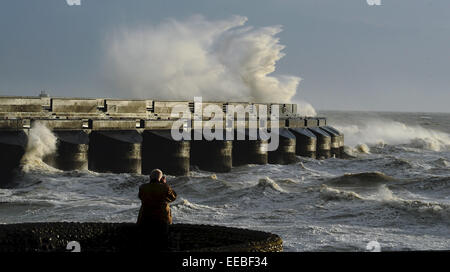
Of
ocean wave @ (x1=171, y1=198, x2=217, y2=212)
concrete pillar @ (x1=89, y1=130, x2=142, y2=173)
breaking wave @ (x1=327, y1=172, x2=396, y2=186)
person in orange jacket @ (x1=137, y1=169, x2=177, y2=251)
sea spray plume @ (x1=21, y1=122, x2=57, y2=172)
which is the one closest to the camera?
person in orange jacket @ (x1=137, y1=169, x2=177, y2=251)

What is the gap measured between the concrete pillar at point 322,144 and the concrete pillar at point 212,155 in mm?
10584

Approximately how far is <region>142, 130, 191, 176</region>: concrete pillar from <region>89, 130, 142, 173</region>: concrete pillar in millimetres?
1882

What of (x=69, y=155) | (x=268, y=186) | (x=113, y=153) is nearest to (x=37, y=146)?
(x=69, y=155)

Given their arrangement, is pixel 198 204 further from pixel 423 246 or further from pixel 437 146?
pixel 437 146

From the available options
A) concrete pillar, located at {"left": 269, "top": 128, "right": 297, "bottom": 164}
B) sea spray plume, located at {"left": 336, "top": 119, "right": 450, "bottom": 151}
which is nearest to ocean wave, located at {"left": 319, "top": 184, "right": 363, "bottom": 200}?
concrete pillar, located at {"left": 269, "top": 128, "right": 297, "bottom": 164}

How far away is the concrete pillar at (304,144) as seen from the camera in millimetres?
40688

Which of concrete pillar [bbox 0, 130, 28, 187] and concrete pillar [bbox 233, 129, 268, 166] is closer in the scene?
concrete pillar [bbox 0, 130, 28, 187]

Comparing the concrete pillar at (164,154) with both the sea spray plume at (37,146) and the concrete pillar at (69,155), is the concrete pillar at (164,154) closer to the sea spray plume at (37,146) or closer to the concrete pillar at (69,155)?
the concrete pillar at (69,155)

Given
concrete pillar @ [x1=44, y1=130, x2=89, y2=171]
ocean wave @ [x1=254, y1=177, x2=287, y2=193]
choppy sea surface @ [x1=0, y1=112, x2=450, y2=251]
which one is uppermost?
concrete pillar @ [x1=44, y1=130, x2=89, y2=171]

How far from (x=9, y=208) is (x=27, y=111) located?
29.1 feet

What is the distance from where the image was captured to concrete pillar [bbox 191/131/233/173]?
33.1m

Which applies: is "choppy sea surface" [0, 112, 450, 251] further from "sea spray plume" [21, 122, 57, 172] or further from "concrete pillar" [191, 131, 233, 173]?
"concrete pillar" [191, 131, 233, 173]

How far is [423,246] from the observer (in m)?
15.1
